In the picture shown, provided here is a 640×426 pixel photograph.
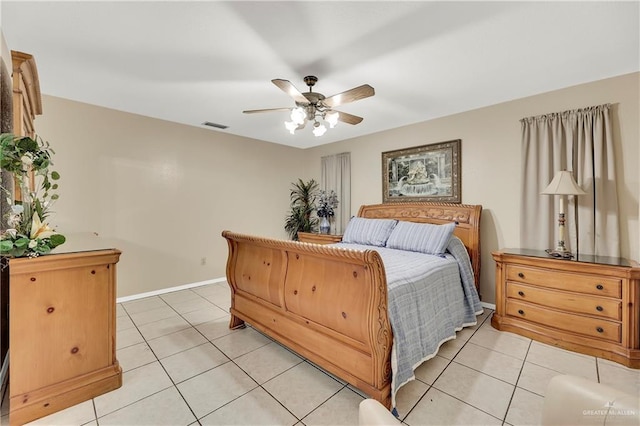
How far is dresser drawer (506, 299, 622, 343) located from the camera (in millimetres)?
2328

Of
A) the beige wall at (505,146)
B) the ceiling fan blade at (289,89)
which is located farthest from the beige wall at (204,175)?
the ceiling fan blade at (289,89)

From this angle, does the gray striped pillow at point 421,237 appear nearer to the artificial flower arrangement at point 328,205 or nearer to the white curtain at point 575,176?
the white curtain at point 575,176

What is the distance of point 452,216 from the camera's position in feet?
11.9

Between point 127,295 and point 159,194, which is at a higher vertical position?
point 159,194

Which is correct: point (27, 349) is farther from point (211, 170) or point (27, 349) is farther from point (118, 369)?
point (211, 170)

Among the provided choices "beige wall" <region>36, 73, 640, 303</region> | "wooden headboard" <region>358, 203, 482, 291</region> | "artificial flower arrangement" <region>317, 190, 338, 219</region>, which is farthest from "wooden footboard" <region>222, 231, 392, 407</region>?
"artificial flower arrangement" <region>317, 190, 338, 219</region>

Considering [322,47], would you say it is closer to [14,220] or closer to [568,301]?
[14,220]

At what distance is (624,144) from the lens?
2.64 metres

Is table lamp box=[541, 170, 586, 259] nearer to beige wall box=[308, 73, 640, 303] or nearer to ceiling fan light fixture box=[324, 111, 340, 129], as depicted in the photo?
beige wall box=[308, 73, 640, 303]

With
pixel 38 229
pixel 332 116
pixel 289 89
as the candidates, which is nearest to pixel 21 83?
pixel 38 229

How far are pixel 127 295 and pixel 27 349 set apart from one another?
232 centimetres

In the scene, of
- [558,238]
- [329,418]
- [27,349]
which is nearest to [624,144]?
[558,238]

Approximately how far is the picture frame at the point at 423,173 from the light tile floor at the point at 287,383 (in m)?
1.82

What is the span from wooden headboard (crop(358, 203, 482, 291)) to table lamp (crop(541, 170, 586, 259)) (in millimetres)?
756
